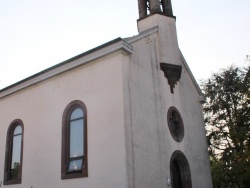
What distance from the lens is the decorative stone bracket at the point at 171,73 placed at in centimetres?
1475

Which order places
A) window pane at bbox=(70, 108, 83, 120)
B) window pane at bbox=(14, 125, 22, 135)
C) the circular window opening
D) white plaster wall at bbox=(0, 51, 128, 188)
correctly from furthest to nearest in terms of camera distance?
window pane at bbox=(14, 125, 22, 135) → the circular window opening → window pane at bbox=(70, 108, 83, 120) → white plaster wall at bbox=(0, 51, 128, 188)

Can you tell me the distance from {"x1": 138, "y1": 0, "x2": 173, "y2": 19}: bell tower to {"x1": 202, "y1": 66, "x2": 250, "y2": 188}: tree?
9155mm

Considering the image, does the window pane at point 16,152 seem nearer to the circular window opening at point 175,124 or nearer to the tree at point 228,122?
the circular window opening at point 175,124

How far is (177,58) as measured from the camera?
16.1 m

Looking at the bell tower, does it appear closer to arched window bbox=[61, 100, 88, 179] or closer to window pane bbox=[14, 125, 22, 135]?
arched window bbox=[61, 100, 88, 179]

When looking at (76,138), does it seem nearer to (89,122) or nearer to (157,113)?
(89,122)

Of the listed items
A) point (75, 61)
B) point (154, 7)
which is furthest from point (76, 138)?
point (154, 7)

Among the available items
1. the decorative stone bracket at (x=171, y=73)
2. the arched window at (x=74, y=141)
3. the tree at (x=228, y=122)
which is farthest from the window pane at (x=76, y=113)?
the tree at (x=228, y=122)

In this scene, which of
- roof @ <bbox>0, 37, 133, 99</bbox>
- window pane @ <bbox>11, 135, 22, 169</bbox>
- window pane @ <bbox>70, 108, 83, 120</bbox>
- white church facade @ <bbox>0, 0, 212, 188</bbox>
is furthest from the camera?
window pane @ <bbox>11, 135, 22, 169</bbox>

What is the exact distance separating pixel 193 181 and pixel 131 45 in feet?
24.2

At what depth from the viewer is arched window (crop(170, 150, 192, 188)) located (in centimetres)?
1430

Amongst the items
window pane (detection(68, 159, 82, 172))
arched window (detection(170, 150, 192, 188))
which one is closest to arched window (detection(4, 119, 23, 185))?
window pane (detection(68, 159, 82, 172))

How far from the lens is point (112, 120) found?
11375 mm

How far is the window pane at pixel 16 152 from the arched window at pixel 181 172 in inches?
289
